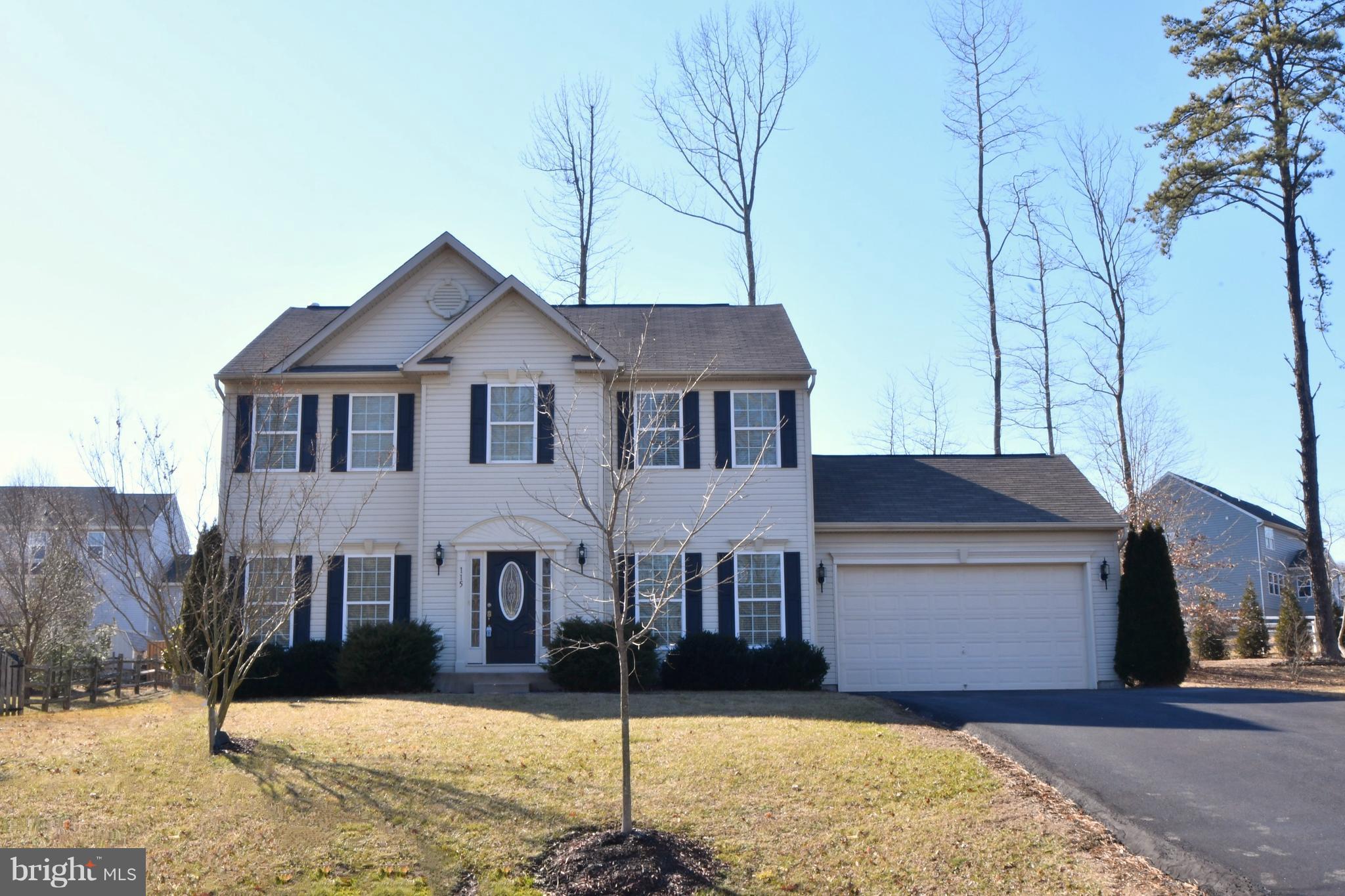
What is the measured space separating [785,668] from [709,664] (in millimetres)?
1275

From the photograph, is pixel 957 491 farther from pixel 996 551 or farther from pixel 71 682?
pixel 71 682

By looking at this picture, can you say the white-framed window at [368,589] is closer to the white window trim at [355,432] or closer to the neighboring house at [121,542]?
the white window trim at [355,432]

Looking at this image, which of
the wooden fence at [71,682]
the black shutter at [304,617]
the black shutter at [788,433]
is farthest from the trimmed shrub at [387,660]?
the black shutter at [788,433]

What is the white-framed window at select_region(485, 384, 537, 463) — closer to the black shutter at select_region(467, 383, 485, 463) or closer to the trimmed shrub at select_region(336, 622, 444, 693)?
the black shutter at select_region(467, 383, 485, 463)

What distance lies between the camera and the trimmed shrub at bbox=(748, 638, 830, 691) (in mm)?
17219

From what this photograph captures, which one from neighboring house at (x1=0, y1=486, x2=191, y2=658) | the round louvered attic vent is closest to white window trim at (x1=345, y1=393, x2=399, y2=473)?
the round louvered attic vent

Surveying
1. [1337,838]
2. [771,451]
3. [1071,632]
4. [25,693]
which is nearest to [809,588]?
[771,451]

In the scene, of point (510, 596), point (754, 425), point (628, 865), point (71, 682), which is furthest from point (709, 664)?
point (71, 682)

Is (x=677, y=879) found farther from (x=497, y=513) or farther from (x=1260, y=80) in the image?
(x=1260, y=80)

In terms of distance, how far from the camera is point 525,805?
8867 millimetres

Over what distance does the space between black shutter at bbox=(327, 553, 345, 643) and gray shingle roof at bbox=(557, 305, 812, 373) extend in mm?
6003

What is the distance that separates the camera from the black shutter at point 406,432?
18.9 m

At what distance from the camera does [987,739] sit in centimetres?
1130

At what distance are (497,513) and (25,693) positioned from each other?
353 inches
